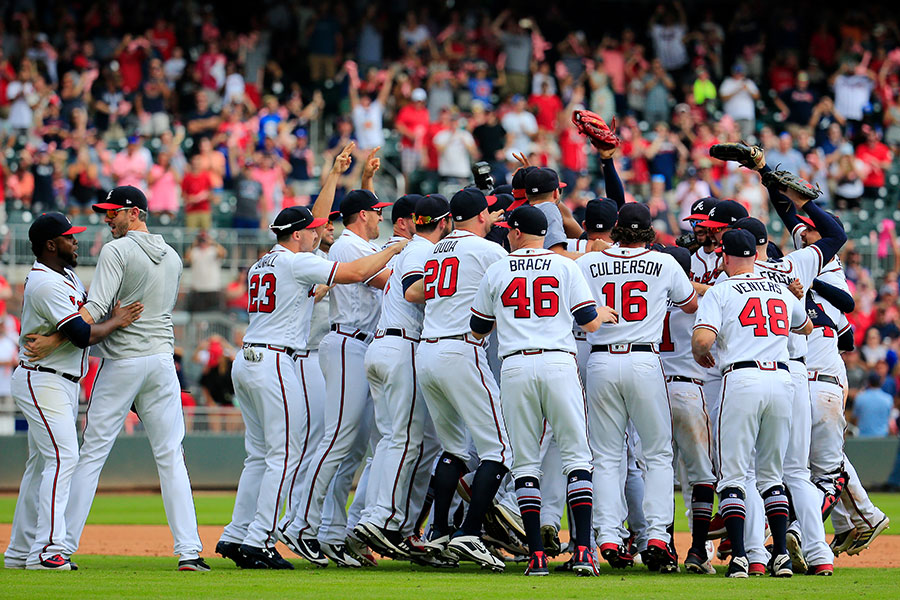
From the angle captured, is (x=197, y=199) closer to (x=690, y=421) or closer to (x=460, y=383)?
(x=460, y=383)

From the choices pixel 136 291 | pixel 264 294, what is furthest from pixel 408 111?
pixel 136 291

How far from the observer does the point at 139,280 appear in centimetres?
817

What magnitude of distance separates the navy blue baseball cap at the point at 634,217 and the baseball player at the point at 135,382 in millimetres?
2924

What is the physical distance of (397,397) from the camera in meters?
8.36

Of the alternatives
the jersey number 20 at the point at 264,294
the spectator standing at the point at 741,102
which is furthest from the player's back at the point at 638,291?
the spectator standing at the point at 741,102

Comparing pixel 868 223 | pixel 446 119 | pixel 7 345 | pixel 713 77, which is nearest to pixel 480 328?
pixel 7 345

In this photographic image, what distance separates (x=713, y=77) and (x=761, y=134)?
260cm

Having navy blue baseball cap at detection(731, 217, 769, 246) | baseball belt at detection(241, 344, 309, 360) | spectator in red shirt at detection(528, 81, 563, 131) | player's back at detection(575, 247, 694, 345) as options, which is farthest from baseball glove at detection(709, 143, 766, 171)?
spectator in red shirt at detection(528, 81, 563, 131)

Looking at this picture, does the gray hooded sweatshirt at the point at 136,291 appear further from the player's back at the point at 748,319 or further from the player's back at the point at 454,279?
the player's back at the point at 748,319

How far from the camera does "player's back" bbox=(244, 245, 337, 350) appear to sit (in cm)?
842

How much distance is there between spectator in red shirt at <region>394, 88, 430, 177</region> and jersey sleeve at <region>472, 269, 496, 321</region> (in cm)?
1261

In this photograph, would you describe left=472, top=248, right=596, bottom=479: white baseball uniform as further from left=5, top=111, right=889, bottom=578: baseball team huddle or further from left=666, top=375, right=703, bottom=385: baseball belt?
left=666, top=375, right=703, bottom=385: baseball belt

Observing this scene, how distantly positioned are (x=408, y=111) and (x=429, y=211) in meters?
12.5

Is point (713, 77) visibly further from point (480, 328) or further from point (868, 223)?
point (480, 328)
